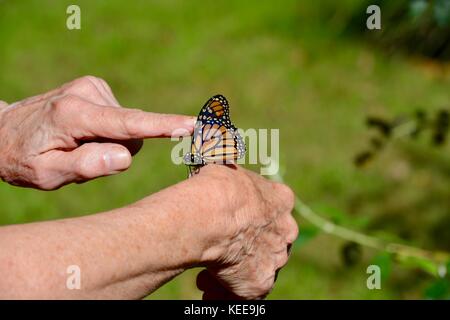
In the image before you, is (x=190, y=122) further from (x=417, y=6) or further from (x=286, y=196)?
(x=417, y=6)

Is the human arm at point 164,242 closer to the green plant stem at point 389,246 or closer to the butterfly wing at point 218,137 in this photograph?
the butterfly wing at point 218,137

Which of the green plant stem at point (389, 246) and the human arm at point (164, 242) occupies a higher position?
the human arm at point (164, 242)

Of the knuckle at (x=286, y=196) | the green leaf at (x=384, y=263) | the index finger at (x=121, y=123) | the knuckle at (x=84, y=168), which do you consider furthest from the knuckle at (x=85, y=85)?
the green leaf at (x=384, y=263)

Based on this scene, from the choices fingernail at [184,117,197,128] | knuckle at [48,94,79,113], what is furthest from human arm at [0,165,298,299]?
knuckle at [48,94,79,113]

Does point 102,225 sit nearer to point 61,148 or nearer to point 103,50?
point 61,148

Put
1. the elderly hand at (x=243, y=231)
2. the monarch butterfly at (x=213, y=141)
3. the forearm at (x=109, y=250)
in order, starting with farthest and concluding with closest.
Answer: the monarch butterfly at (x=213, y=141) → the elderly hand at (x=243, y=231) → the forearm at (x=109, y=250)

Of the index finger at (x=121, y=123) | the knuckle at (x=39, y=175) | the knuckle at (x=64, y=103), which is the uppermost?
the knuckle at (x=64, y=103)

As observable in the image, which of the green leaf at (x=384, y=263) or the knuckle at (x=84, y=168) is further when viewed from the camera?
the green leaf at (x=384, y=263)

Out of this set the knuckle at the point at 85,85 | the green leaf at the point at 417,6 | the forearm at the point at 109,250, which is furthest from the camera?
the green leaf at the point at 417,6

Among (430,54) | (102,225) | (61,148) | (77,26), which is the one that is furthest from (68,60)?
(102,225)
